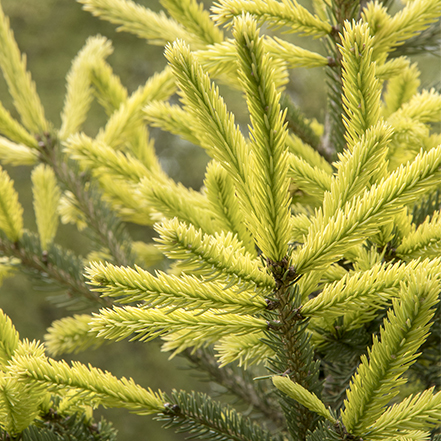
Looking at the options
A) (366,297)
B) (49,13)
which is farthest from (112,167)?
(49,13)

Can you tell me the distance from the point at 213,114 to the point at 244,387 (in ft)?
2.42

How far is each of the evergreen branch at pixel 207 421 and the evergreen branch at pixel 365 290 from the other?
26 centimetres

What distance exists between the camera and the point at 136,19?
0.92m

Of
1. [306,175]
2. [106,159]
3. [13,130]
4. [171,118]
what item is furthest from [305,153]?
[13,130]

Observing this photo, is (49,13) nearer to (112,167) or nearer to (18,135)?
(18,135)

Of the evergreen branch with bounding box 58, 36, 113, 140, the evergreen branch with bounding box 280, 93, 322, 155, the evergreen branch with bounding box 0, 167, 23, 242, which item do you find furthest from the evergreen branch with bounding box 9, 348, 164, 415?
the evergreen branch with bounding box 58, 36, 113, 140

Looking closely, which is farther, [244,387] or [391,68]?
[244,387]

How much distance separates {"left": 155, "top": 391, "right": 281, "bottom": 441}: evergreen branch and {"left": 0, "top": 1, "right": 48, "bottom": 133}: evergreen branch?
794 millimetres

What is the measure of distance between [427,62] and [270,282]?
4.93 m

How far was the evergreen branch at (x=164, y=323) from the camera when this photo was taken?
0.43m

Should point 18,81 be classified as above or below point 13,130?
above

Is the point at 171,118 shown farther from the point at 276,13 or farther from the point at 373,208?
the point at 373,208

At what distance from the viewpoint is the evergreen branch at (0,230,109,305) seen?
0.95 m

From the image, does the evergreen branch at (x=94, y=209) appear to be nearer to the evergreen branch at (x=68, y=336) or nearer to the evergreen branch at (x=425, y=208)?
the evergreen branch at (x=68, y=336)
